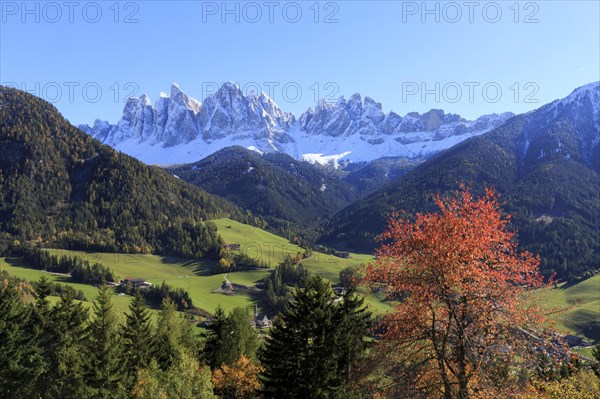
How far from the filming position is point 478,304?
17.8m

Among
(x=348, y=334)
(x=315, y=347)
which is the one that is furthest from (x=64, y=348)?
(x=348, y=334)

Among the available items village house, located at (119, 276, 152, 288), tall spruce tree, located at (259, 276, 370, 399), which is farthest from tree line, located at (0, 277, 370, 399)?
village house, located at (119, 276, 152, 288)

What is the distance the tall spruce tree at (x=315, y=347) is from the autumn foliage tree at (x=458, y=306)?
20.8 meters

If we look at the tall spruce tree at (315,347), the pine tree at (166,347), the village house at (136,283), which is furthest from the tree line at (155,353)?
the village house at (136,283)

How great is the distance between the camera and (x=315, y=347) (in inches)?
1601

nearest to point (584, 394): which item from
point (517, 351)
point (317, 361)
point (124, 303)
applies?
point (517, 351)

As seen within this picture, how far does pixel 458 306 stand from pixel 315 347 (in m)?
25.0

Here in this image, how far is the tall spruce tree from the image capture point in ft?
131

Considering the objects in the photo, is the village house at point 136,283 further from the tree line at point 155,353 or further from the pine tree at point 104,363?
the pine tree at point 104,363

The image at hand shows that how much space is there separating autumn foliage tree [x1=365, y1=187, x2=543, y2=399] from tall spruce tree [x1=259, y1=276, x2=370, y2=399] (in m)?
20.8

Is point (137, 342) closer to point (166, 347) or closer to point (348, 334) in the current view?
point (166, 347)

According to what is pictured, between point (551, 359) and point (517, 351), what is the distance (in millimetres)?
1985

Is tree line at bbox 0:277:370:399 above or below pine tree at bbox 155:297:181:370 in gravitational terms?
above

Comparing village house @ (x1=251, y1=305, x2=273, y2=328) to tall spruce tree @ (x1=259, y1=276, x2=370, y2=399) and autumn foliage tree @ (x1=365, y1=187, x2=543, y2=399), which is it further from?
autumn foliage tree @ (x1=365, y1=187, x2=543, y2=399)
